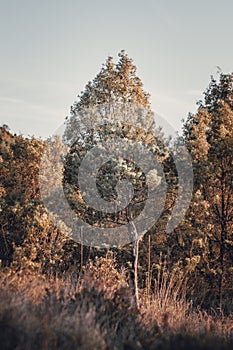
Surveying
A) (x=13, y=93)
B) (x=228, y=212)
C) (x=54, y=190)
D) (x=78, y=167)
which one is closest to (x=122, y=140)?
(x=78, y=167)

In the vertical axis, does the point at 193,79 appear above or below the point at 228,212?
above

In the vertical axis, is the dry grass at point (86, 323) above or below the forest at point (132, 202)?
below

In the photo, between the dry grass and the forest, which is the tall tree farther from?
the dry grass

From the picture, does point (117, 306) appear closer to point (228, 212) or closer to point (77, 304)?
point (77, 304)

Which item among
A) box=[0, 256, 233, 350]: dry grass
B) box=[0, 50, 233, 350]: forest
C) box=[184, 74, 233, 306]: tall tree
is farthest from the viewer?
box=[184, 74, 233, 306]: tall tree

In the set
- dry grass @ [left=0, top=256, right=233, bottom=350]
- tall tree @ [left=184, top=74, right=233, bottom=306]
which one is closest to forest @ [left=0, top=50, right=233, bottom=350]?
tall tree @ [left=184, top=74, right=233, bottom=306]

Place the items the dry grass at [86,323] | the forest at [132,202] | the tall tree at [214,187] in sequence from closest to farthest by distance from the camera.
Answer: the dry grass at [86,323] → the forest at [132,202] → the tall tree at [214,187]

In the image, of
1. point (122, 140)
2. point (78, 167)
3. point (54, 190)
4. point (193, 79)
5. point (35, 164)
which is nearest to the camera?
point (122, 140)

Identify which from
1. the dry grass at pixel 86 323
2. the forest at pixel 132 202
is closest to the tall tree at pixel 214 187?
the forest at pixel 132 202

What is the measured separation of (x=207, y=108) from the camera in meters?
14.1

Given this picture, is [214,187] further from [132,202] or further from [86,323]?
[86,323]

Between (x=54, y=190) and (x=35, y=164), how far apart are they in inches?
114

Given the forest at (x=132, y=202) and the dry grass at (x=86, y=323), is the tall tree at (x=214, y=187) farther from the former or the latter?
the dry grass at (x=86, y=323)

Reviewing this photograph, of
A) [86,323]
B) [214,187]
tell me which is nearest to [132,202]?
[214,187]
